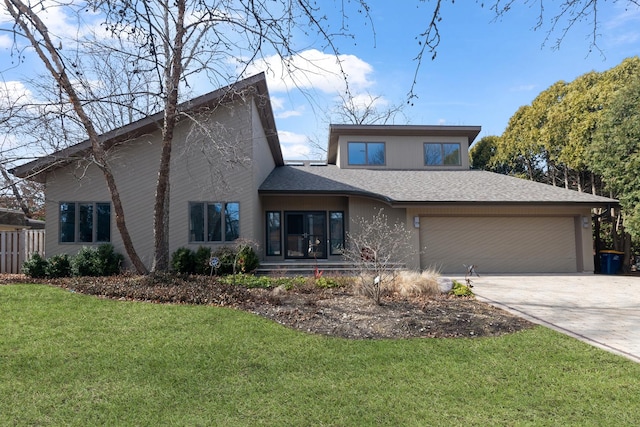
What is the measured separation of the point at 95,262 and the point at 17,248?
385 centimetres

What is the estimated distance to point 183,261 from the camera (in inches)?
487

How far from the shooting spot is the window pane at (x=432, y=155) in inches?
738

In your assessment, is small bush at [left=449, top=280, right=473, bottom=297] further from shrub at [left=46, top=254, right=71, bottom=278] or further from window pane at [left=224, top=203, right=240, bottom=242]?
shrub at [left=46, top=254, right=71, bottom=278]

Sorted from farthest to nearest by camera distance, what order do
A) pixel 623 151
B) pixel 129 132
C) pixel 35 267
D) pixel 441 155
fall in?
pixel 441 155, pixel 623 151, pixel 129 132, pixel 35 267

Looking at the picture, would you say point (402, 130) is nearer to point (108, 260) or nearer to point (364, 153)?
point (364, 153)

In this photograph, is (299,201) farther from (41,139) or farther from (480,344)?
(480,344)

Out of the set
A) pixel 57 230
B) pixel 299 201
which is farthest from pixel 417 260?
pixel 57 230

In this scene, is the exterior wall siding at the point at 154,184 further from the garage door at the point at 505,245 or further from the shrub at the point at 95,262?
the garage door at the point at 505,245

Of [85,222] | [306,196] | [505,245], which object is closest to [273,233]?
[306,196]

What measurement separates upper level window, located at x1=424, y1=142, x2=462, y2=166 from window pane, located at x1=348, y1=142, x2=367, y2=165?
3072 millimetres

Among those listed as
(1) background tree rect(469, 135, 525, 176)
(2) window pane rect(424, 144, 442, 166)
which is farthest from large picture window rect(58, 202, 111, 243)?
(1) background tree rect(469, 135, 525, 176)

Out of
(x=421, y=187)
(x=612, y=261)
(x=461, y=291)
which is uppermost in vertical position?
(x=421, y=187)

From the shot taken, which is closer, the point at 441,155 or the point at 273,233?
the point at 273,233

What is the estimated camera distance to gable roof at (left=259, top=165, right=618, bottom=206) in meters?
14.2
